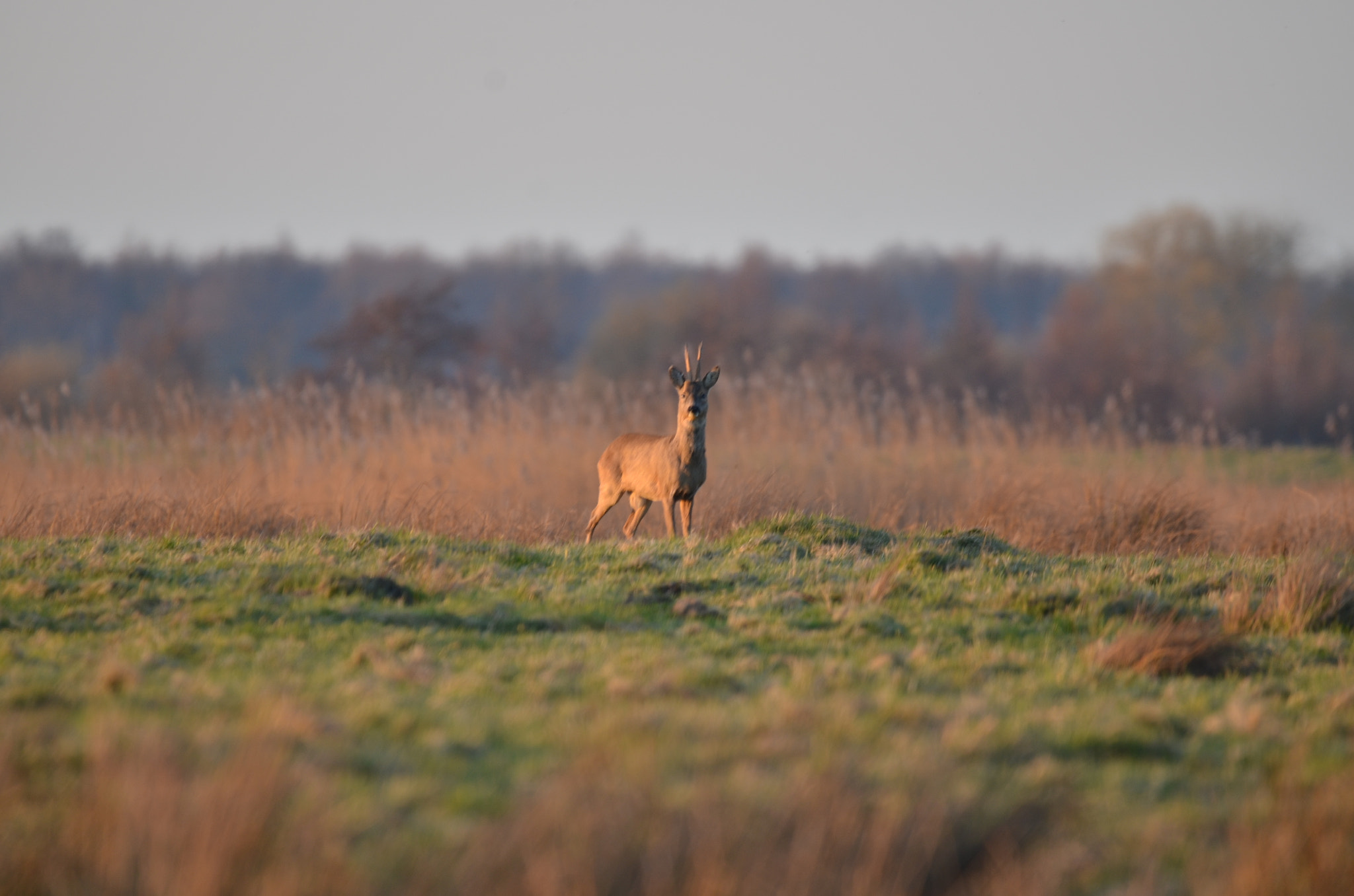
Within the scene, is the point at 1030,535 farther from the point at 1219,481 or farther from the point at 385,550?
the point at 1219,481

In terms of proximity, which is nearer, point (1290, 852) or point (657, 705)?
point (1290, 852)

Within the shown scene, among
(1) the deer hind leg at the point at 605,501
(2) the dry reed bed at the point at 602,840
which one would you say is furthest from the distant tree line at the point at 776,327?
(2) the dry reed bed at the point at 602,840

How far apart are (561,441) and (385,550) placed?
745 cm

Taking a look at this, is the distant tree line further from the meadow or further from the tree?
the meadow

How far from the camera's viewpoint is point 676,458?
A: 448 inches

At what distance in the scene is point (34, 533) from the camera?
35.1 ft

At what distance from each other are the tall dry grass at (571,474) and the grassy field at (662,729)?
3.73 m

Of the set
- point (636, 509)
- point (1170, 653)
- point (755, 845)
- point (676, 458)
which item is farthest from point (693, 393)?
point (755, 845)

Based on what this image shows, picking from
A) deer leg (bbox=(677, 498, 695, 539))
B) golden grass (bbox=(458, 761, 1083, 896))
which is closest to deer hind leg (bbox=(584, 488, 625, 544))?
deer leg (bbox=(677, 498, 695, 539))

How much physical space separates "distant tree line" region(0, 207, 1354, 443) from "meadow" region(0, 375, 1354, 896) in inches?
341

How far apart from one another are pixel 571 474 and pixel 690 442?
14.2ft

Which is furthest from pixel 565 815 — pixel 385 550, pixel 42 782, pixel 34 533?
pixel 34 533

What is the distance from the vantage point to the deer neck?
1128cm

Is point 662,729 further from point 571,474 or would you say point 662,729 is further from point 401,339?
point 401,339
